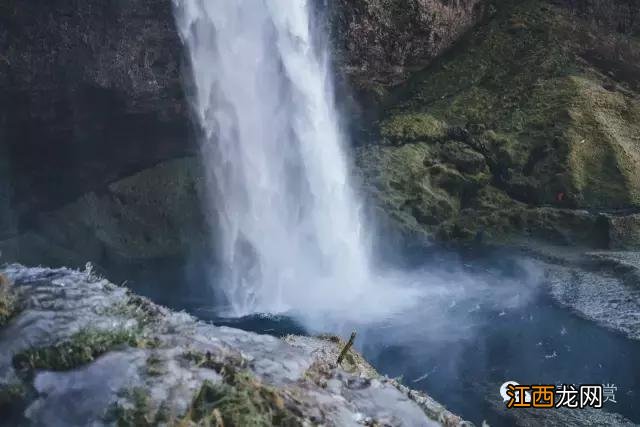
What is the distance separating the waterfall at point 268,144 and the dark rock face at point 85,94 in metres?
1.39

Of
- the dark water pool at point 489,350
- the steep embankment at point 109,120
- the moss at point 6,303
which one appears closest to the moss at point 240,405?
the moss at point 6,303

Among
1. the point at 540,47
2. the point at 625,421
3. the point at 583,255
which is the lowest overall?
the point at 625,421

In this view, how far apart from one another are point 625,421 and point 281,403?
9592 millimetres

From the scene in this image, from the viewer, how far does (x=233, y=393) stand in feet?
16.7

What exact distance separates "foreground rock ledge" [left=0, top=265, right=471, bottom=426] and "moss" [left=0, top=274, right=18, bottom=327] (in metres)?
0.06

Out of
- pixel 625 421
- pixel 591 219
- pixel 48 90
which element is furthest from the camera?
pixel 48 90

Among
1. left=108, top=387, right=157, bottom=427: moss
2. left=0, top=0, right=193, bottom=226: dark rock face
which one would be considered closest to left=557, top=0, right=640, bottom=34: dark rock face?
left=0, top=0, right=193, bottom=226: dark rock face

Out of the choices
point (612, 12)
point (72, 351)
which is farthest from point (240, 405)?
point (612, 12)

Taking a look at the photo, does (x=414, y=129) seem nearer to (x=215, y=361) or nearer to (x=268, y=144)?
(x=268, y=144)

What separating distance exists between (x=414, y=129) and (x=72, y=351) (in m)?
22.7

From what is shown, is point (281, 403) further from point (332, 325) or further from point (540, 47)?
point (540, 47)

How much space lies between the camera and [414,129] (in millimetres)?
26453

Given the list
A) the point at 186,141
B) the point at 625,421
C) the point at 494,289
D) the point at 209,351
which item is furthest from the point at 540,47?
the point at 209,351

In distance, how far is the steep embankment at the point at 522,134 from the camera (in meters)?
23.1
